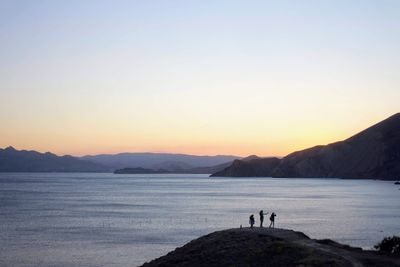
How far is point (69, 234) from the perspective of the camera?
73.4 m

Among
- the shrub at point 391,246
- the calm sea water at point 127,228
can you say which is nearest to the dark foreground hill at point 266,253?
the shrub at point 391,246

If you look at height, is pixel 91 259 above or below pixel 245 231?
below

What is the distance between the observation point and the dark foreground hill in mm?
33875

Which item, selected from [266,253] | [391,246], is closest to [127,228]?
[391,246]

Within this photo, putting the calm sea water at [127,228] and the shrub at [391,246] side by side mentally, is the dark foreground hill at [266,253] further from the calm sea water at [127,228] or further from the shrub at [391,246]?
the calm sea water at [127,228]

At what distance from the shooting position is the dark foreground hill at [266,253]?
3388 cm

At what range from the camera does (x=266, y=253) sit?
35656mm

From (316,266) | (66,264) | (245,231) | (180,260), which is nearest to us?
(316,266)

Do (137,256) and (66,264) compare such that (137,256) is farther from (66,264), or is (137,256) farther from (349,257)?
(349,257)

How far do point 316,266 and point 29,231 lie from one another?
53.2 metres

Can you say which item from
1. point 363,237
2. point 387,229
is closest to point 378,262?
point 363,237

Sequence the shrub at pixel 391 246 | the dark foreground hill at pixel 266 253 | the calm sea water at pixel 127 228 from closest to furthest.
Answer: the dark foreground hill at pixel 266 253, the shrub at pixel 391 246, the calm sea water at pixel 127 228

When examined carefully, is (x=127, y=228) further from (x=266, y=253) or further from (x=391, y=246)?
(x=266, y=253)

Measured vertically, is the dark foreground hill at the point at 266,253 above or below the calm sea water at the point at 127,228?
above
